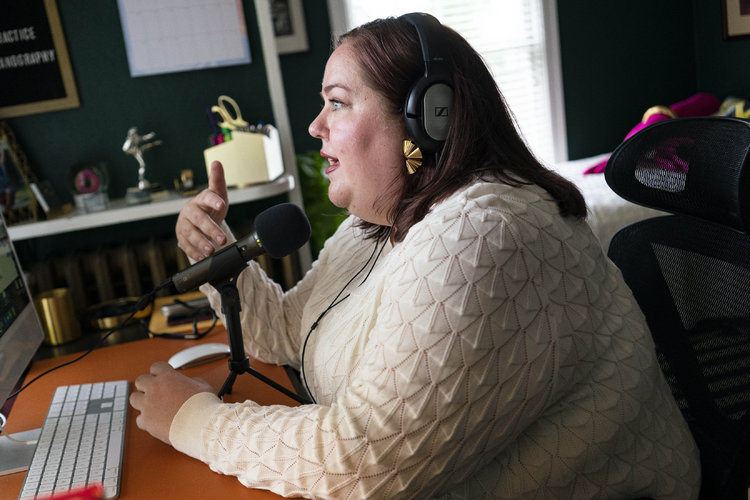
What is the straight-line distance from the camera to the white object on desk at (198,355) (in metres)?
1.39

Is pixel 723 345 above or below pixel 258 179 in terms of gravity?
below

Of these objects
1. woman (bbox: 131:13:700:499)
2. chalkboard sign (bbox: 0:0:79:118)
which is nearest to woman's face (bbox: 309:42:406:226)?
woman (bbox: 131:13:700:499)

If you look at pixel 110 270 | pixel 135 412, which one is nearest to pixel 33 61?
pixel 110 270

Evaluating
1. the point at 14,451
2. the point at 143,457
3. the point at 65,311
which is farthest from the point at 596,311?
the point at 65,311

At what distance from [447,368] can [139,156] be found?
193 centimetres

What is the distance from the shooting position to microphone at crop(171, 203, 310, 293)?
1.12 m

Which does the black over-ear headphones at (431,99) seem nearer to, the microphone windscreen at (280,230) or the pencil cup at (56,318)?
the microphone windscreen at (280,230)

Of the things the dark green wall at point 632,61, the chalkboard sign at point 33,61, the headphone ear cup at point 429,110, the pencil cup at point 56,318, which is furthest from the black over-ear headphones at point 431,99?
the dark green wall at point 632,61

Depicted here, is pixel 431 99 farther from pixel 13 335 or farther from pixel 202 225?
pixel 13 335

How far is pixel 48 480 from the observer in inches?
37.3

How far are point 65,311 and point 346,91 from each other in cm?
114

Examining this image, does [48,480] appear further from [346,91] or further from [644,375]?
[644,375]

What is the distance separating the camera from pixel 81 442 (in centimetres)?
106

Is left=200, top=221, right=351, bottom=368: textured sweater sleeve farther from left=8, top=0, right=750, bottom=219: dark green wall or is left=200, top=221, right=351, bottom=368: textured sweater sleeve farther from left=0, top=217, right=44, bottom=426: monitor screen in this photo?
left=8, top=0, right=750, bottom=219: dark green wall
